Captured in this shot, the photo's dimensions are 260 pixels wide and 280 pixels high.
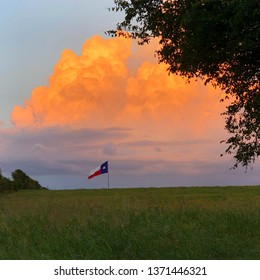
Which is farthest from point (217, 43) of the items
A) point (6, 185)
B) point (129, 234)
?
point (6, 185)

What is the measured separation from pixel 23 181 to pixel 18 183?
1.10 meters

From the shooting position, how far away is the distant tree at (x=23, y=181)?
4731cm

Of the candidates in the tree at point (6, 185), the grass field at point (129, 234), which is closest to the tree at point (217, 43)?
the grass field at point (129, 234)

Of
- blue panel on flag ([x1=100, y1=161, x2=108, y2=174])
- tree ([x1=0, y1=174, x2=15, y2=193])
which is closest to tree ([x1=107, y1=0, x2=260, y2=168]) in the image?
blue panel on flag ([x1=100, y1=161, x2=108, y2=174])

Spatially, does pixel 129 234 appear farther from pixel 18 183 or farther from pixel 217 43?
pixel 18 183

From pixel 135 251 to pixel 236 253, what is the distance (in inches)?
118

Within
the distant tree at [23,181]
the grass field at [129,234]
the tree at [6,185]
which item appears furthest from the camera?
the distant tree at [23,181]

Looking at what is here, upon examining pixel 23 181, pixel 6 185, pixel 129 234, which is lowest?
pixel 129 234

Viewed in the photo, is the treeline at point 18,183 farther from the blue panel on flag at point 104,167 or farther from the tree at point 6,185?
the blue panel on flag at point 104,167

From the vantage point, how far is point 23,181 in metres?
48.3

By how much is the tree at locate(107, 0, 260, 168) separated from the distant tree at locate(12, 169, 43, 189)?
2602 centimetres

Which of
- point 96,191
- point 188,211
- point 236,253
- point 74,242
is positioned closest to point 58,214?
point 74,242

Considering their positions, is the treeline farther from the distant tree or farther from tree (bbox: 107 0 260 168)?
tree (bbox: 107 0 260 168)
